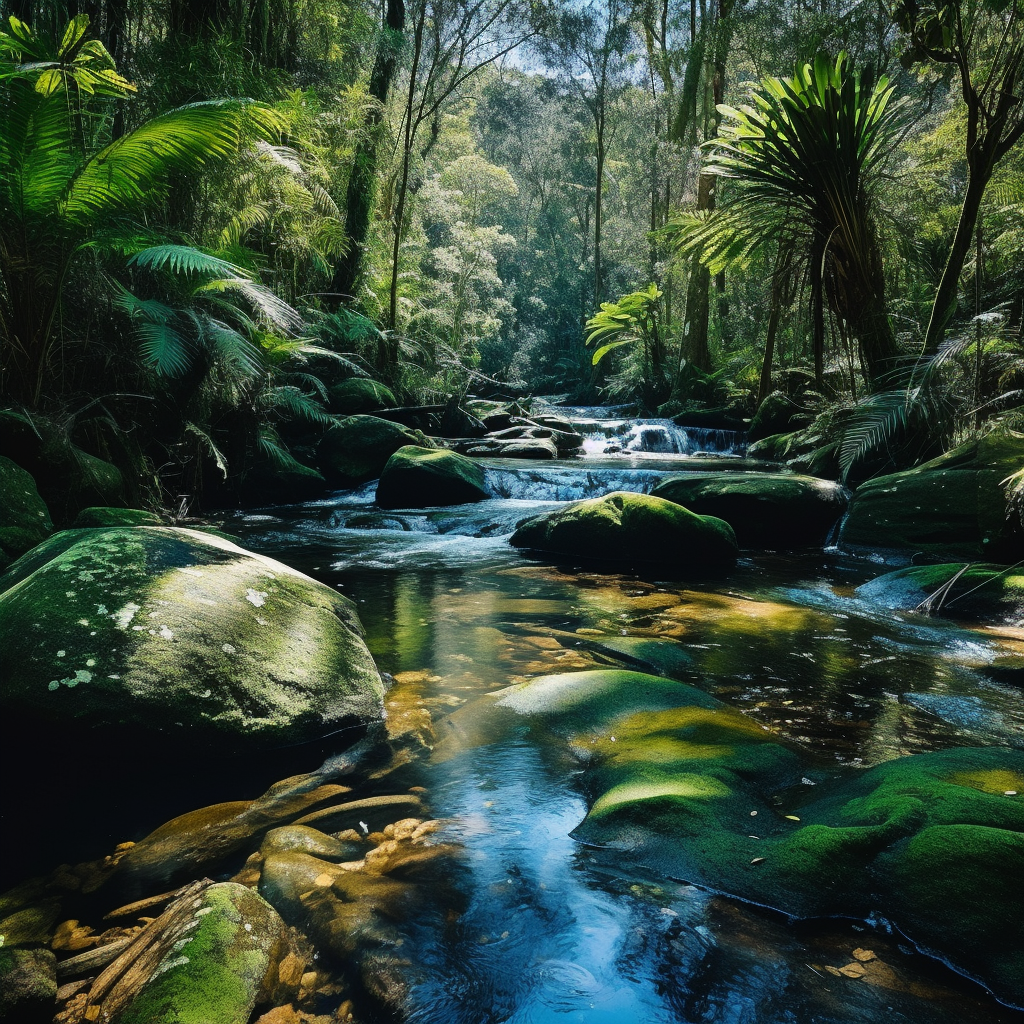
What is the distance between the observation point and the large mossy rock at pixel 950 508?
5.32 meters

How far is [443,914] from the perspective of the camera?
1926mm

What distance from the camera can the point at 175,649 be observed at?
2.77 metres

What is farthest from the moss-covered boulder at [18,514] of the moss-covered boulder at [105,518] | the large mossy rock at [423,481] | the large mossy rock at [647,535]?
the large mossy rock at [423,481]

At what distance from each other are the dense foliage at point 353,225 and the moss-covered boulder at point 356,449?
0.50 m

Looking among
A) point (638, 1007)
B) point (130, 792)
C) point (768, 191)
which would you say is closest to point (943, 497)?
point (768, 191)

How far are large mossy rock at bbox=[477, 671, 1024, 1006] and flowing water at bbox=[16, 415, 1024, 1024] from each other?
6cm

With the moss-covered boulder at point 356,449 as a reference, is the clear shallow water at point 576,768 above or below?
below

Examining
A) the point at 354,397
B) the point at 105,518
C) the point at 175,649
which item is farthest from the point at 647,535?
the point at 354,397

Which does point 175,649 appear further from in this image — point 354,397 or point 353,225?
point 353,225

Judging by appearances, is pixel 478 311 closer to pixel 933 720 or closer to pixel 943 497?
pixel 943 497

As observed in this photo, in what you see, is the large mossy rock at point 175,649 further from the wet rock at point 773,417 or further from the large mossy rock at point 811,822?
the wet rock at point 773,417

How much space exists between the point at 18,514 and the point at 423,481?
5139 millimetres

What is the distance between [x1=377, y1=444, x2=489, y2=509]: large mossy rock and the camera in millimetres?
9344

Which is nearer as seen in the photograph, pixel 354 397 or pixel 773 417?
pixel 354 397
